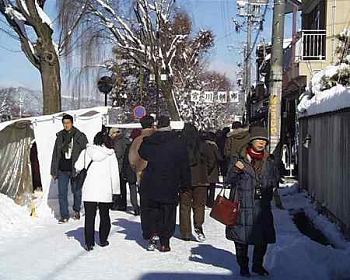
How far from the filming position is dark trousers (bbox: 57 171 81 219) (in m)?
12.8

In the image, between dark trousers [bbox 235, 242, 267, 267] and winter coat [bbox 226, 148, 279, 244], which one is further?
dark trousers [bbox 235, 242, 267, 267]

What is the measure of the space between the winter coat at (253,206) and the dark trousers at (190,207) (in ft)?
10.1

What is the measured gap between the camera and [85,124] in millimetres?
15383

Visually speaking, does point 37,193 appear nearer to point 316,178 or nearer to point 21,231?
point 21,231

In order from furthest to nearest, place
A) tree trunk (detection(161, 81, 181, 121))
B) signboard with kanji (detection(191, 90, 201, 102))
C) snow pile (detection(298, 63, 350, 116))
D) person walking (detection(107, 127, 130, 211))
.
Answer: signboard with kanji (detection(191, 90, 201, 102)) < tree trunk (detection(161, 81, 181, 121)) < person walking (detection(107, 127, 130, 211)) < snow pile (detection(298, 63, 350, 116))

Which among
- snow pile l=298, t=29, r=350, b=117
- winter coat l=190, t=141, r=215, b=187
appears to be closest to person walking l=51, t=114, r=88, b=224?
winter coat l=190, t=141, r=215, b=187

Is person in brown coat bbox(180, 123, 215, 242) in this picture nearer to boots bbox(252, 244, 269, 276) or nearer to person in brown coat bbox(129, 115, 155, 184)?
person in brown coat bbox(129, 115, 155, 184)

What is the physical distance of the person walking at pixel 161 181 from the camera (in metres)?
9.66

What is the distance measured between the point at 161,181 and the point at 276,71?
6.92m

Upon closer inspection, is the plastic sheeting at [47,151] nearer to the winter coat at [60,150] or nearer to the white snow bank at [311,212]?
the winter coat at [60,150]

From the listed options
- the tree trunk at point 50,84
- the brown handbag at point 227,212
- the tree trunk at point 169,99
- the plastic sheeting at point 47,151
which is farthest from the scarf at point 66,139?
the tree trunk at point 169,99

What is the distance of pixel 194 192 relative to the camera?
11.0 metres

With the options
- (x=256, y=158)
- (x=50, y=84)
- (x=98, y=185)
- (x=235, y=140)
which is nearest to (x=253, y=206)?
(x=256, y=158)

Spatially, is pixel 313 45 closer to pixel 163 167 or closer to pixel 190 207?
pixel 190 207
